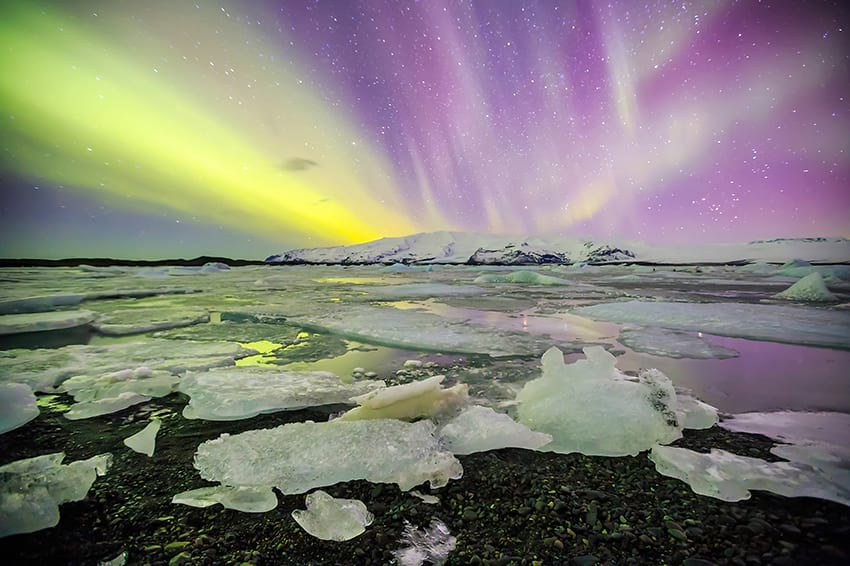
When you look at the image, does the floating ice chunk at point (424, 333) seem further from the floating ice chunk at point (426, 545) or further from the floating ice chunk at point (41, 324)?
the floating ice chunk at point (41, 324)

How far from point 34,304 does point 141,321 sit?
4.65 metres

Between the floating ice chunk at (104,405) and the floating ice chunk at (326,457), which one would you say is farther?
the floating ice chunk at (104,405)

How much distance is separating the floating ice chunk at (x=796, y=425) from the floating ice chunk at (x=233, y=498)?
2875mm

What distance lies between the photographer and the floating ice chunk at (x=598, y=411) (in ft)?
7.57

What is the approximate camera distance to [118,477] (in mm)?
1936

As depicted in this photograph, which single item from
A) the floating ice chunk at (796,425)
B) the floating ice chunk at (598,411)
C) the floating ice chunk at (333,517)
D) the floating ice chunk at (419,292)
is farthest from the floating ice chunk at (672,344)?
the floating ice chunk at (419,292)

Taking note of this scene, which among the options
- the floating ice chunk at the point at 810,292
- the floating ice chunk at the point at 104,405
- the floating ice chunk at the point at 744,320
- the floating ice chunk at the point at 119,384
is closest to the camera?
the floating ice chunk at the point at 104,405

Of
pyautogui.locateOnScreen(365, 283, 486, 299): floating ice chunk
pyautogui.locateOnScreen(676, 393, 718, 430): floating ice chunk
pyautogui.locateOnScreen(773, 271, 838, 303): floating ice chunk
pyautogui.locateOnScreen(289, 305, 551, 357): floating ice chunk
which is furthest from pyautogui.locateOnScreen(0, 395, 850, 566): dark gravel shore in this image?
pyautogui.locateOnScreen(773, 271, 838, 303): floating ice chunk

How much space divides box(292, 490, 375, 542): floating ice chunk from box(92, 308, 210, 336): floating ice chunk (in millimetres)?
6287

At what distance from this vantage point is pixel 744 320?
659cm

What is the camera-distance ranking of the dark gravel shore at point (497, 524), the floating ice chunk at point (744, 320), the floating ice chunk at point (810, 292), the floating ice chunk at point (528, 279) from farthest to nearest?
the floating ice chunk at point (528, 279), the floating ice chunk at point (810, 292), the floating ice chunk at point (744, 320), the dark gravel shore at point (497, 524)

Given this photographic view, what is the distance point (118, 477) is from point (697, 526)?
9.10 ft

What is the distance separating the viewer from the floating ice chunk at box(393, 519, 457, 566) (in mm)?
1410

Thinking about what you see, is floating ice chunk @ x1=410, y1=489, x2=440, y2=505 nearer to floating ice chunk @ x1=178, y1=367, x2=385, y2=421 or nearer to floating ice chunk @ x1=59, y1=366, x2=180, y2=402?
floating ice chunk @ x1=178, y1=367, x2=385, y2=421
